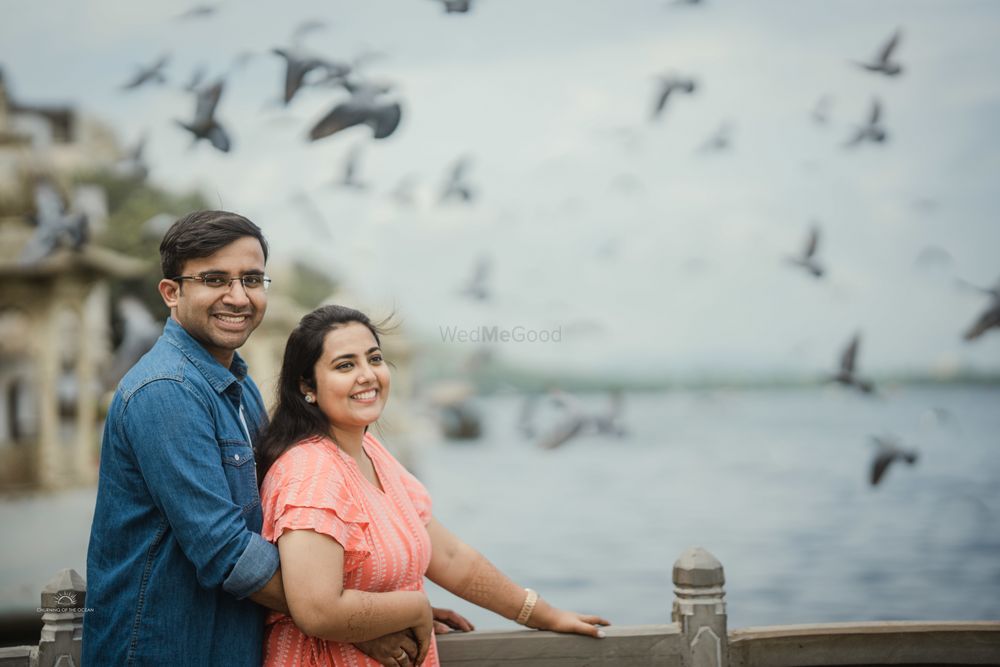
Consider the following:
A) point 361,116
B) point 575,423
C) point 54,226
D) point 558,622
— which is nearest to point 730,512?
point 575,423

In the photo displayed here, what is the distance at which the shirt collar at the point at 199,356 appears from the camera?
1.57 m

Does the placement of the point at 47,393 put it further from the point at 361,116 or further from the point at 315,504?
the point at 315,504

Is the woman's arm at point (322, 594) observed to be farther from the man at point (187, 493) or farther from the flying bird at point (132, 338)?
the flying bird at point (132, 338)

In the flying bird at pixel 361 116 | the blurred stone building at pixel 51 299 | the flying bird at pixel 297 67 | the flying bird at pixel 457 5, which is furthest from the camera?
the blurred stone building at pixel 51 299

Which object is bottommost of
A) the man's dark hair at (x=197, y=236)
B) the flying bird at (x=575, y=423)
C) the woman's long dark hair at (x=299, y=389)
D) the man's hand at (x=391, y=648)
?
the man's hand at (x=391, y=648)

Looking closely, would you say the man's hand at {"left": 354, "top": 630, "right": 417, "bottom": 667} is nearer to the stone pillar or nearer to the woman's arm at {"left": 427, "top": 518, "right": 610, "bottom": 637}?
the woman's arm at {"left": 427, "top": 518, "right": 610, "bottom": 637}

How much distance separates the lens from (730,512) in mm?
16141

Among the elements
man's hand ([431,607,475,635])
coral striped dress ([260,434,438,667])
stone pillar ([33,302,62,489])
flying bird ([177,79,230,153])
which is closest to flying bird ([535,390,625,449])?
flying bird ([177,79,230,153])

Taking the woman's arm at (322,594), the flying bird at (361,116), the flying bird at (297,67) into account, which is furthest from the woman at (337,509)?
the flying bird at (297,67)

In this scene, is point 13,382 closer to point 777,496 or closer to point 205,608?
point 777,496

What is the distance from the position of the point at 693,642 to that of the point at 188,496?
112 centimetres

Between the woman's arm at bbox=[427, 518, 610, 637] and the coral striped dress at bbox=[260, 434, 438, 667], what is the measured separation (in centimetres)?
16

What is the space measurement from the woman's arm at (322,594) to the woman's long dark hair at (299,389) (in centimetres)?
21

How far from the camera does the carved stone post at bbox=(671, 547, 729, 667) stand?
2045 millimetres
